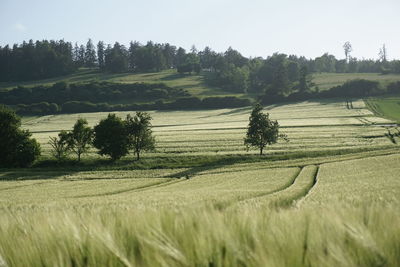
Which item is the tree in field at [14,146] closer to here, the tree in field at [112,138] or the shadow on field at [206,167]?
the tree in field at [112,138]

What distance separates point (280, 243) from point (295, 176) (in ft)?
107

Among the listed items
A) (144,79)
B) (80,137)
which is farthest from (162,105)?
(80,137)

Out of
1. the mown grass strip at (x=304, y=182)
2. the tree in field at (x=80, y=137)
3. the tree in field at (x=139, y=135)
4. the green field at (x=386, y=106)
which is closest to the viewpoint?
the mown grass strip at (x=304, y=182)

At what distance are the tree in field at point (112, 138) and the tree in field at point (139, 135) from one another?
0.90m

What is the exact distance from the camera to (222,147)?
5553 cm

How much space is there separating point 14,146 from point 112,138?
45.6 ft

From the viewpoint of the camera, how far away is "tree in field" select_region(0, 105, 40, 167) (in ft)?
166

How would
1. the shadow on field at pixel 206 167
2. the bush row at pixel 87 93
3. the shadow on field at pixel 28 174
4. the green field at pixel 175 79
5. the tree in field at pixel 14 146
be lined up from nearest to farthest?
the shadow on field at pixel 206 167, the shadow on field at pixel 28 174, the tree in field at pixel 14 146, the bush row at pixel 87 93, the green field at pixel 175 79

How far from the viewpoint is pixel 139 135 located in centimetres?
5397

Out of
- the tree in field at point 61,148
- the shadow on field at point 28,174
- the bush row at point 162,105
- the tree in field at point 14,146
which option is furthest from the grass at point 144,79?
the shadow on field at point 28,174

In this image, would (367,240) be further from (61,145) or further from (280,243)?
(61,145)

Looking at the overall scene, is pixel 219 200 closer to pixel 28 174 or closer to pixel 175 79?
pixel 28 174

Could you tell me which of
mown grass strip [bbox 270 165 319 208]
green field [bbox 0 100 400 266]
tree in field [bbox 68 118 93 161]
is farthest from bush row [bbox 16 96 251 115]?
mown grass strip [bbox 270 165 319 208]

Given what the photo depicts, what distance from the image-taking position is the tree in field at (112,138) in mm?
52219
